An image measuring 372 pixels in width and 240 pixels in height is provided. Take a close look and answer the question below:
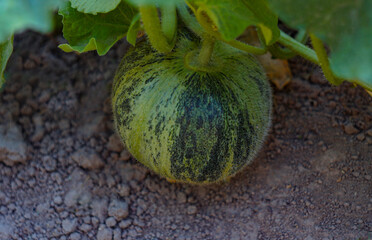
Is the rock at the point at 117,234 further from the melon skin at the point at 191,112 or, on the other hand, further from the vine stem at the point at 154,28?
the vine stem at the point at 154,28

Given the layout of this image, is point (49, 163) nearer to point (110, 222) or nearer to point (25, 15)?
point (110, 222)

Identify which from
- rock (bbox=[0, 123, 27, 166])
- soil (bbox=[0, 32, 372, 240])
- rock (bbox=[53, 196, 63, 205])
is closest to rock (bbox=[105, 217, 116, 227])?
soil (bbox=[0, 32, 372, 240])

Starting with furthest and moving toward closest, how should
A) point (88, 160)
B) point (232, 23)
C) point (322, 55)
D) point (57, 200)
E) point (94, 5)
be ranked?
point (88, 160) → point (57, 200) → point (94, 5) → point (322, 55) → point (232, 23)

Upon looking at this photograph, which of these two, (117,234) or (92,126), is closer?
(117,234)

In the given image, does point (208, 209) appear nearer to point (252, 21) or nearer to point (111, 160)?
point (111, 160)

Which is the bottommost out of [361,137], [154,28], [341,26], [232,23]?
[361,137]

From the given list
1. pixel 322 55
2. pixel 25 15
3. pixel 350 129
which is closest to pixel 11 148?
pixel 25 15

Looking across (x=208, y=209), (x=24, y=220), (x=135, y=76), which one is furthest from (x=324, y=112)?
(x=24, y=220)
